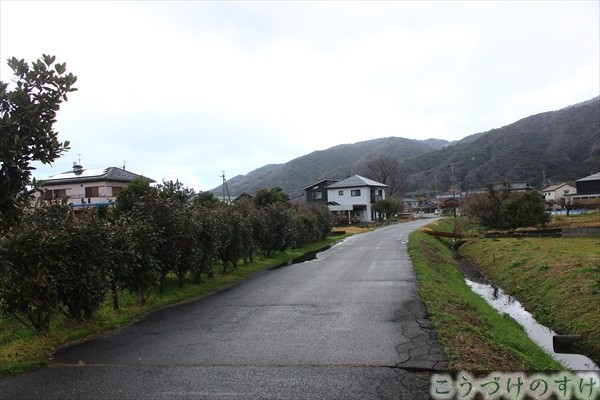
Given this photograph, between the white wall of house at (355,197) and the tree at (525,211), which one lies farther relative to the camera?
the white wall of house at (355,197)

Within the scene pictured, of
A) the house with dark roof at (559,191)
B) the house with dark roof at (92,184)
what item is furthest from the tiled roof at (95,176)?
the house with dark roof at (559,191)

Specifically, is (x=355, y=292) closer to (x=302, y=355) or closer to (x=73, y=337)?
(x=302, y=355)

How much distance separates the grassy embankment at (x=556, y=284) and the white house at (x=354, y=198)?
42.2m

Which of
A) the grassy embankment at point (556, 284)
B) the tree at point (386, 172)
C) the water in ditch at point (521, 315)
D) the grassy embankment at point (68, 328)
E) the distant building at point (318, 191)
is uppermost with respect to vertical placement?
the tree at point (386, 172)

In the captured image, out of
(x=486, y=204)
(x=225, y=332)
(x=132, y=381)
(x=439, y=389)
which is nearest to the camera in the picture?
(x=439, y=389)

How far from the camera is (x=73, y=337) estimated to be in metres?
6.96

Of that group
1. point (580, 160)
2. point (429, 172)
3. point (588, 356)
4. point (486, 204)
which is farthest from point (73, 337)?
point (429, 172)

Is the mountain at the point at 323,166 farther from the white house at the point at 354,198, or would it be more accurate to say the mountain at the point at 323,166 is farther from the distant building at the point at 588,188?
the distant building at the point at 588,188

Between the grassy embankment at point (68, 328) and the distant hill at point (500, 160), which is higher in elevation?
the distant hill at point (500, 160)

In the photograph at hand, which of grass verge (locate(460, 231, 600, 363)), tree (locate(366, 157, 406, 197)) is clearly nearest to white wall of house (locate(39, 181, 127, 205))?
grass verge (locate(460, 231, 600, 363))

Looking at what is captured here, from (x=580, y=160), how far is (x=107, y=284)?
4116 inches

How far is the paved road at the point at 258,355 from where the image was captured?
475cm

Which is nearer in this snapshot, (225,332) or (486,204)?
(225,332)

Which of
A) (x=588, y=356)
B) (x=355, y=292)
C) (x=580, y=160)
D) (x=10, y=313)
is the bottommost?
(x=588, y=356)
